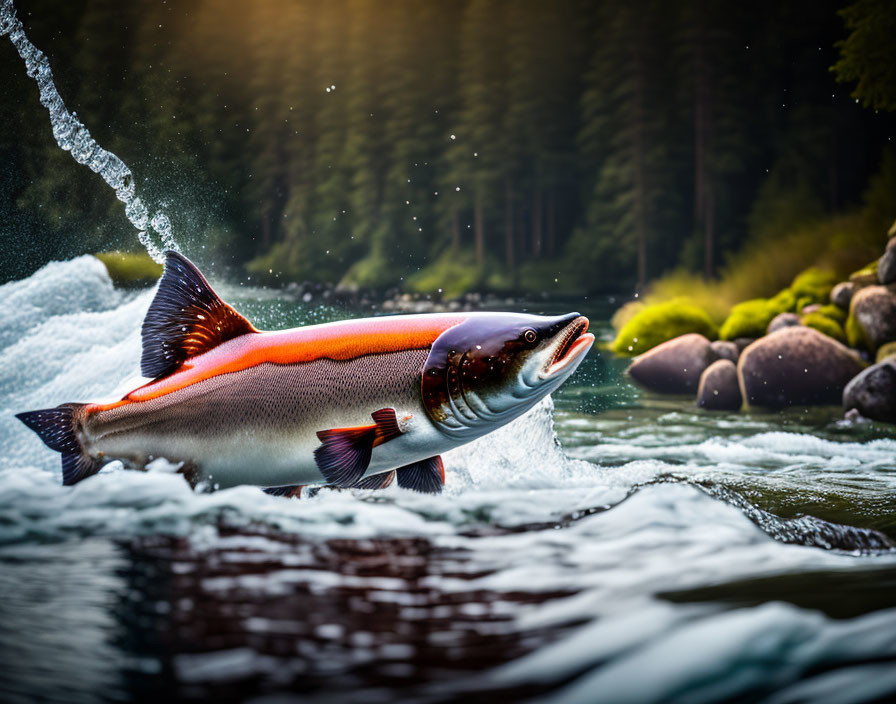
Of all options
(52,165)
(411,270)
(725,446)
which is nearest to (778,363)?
(725,446)

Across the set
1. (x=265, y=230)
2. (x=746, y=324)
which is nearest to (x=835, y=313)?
(x=746, y=324)

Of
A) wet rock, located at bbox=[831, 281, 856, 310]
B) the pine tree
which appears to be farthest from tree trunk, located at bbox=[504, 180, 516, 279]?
wet rock, located at bbox=[831, 281, 856, 310]

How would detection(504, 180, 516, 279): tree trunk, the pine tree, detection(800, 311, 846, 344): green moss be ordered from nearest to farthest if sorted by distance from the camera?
1. detection(800, 311, 846, 344): green moss
2. the pine tree
3. detection(504, 180, 516, 279): tree trunk

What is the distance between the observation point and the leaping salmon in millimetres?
1961

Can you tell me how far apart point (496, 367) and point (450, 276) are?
20.8 m

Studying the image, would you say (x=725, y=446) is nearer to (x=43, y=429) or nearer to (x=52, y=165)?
(x=43, y=429)

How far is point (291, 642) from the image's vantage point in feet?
4.87

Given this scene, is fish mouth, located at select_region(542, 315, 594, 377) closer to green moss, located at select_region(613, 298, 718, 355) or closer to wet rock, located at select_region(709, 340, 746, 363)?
wet rock, located at select_region(709, 340, 746, 363)

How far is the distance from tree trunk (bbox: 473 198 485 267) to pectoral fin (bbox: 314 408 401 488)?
21.0m

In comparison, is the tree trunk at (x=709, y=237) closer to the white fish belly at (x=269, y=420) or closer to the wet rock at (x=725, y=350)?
the wet rock at (x=725, y=350)

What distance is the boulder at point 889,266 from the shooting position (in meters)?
9.12

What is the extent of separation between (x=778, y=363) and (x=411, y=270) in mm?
15951

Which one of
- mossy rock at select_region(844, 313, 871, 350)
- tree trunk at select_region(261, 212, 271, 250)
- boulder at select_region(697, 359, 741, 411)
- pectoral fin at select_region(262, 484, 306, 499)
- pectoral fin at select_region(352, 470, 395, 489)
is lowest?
boulder at select_region(697, 359, 741, 411)

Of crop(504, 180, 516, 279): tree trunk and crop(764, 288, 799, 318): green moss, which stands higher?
crop(504, 180, 516, 279): tree trunk
